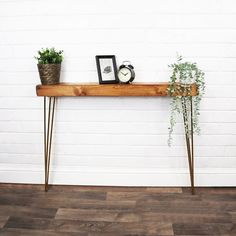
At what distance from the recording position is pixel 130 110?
2273 mm

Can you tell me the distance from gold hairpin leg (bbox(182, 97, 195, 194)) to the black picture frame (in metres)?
0.54

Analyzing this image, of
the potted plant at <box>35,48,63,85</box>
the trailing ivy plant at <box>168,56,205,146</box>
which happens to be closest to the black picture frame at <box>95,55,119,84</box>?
the potted plant at <box>35,48,63,85</box>

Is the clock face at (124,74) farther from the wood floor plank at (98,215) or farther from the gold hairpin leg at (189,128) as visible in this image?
the wood floor plank at (98,215)

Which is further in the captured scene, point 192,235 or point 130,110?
point 130,110

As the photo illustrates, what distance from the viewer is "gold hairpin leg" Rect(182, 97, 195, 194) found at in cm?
211

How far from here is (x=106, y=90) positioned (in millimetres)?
2061

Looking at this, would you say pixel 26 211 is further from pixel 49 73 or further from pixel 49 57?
pixel 49 57

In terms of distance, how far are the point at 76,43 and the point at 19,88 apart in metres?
0.58

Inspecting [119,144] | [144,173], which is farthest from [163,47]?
[144,173]

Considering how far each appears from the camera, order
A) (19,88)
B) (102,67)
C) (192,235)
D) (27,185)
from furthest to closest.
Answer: (27,185) < (19,88) < (102,67) < (192,235)

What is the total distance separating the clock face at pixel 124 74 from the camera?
2062mm

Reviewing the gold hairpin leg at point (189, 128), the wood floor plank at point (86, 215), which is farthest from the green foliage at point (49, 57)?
the wood floor plank at point (86, 215)

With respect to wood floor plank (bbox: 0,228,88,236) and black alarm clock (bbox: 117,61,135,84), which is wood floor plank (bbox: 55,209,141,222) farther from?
black alarm clock (bbox: 117,61,135,84)

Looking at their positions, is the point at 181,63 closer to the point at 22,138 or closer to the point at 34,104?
the point at 34,104
